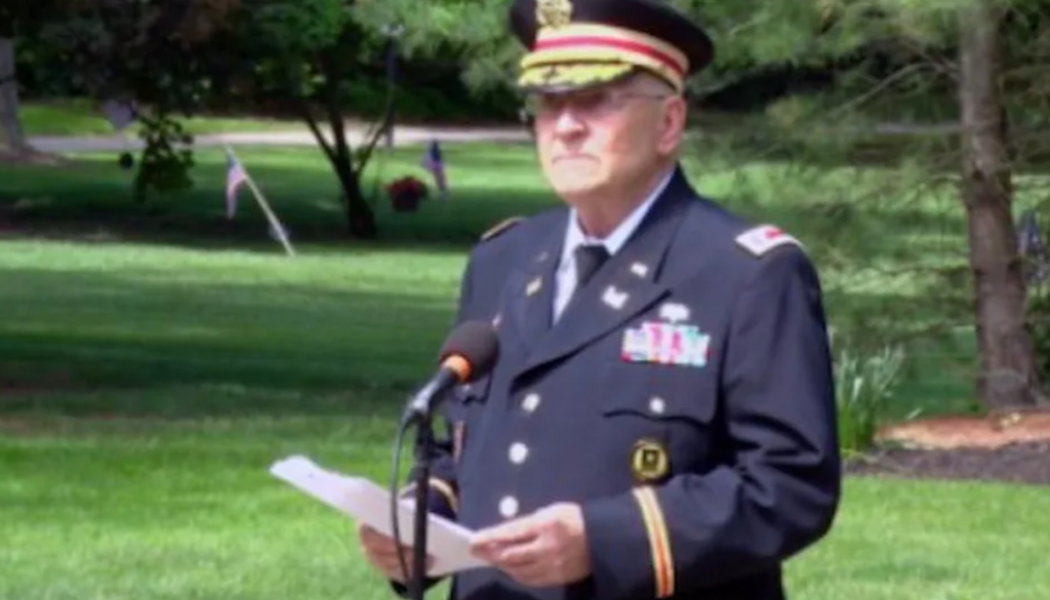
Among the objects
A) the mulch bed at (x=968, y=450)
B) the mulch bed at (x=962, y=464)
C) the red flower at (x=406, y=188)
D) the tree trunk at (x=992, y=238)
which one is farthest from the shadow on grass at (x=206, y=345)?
the red flower at (x=406, y=188)

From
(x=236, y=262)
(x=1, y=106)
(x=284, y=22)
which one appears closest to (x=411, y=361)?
(x=284, y=22)

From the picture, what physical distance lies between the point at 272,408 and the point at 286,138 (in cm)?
5581

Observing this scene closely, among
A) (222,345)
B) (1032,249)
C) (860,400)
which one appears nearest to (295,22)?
(222,345)

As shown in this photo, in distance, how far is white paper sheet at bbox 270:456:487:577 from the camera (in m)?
3.88

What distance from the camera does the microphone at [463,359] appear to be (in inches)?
152

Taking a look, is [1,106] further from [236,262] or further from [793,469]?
[793,469]

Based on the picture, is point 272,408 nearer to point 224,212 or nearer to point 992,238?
point 992,238

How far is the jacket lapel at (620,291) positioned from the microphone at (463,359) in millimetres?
78

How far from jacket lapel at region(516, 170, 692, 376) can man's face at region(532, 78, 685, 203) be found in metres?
0.09

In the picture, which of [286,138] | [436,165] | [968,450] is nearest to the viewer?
[968,450]

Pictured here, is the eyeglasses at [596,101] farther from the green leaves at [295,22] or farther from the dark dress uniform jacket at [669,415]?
the green leaves at [295,22]

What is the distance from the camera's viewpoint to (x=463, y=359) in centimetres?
395

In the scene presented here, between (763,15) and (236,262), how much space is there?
69.8 ft

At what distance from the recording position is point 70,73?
2122 centimetres
